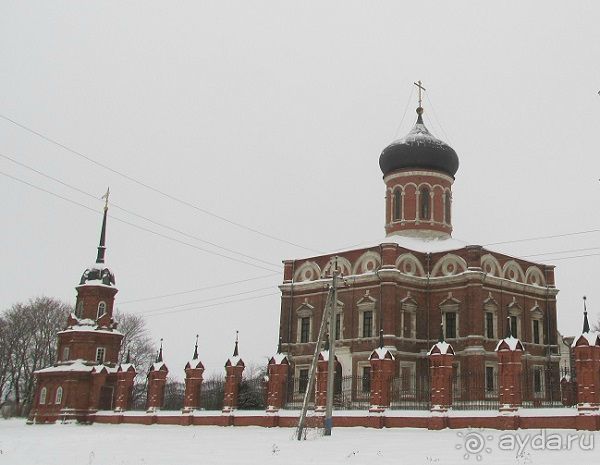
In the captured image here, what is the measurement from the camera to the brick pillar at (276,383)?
2991cm

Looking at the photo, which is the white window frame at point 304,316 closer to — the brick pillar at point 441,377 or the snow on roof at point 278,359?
the snow on roof at point 278,359

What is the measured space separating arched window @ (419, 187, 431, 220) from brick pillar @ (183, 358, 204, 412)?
14.7m

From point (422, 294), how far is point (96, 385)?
704 inches

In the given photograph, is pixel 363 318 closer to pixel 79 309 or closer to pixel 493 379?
pixel 493 379

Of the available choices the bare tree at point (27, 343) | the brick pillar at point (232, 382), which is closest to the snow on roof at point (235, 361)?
the brick pillar at point (232, 382)

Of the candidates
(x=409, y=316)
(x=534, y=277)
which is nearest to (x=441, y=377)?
(x=409, y=316)

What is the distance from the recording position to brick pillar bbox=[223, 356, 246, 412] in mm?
31719

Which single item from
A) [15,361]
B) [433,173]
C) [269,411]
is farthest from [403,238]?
[15,361]

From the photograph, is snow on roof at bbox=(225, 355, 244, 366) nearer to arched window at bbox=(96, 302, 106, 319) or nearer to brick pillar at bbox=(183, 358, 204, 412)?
brick pillar at bbox=(183, 358, 204, 412)

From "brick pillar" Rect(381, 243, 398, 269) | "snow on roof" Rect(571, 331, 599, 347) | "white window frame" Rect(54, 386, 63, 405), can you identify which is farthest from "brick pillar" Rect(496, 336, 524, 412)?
"white window frame" Rect(54, 386, 63, 405)

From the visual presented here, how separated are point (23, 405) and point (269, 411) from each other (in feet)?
110

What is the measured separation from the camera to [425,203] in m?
40.1

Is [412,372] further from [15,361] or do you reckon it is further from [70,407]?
[15,361]

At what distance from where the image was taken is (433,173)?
1582 inches
